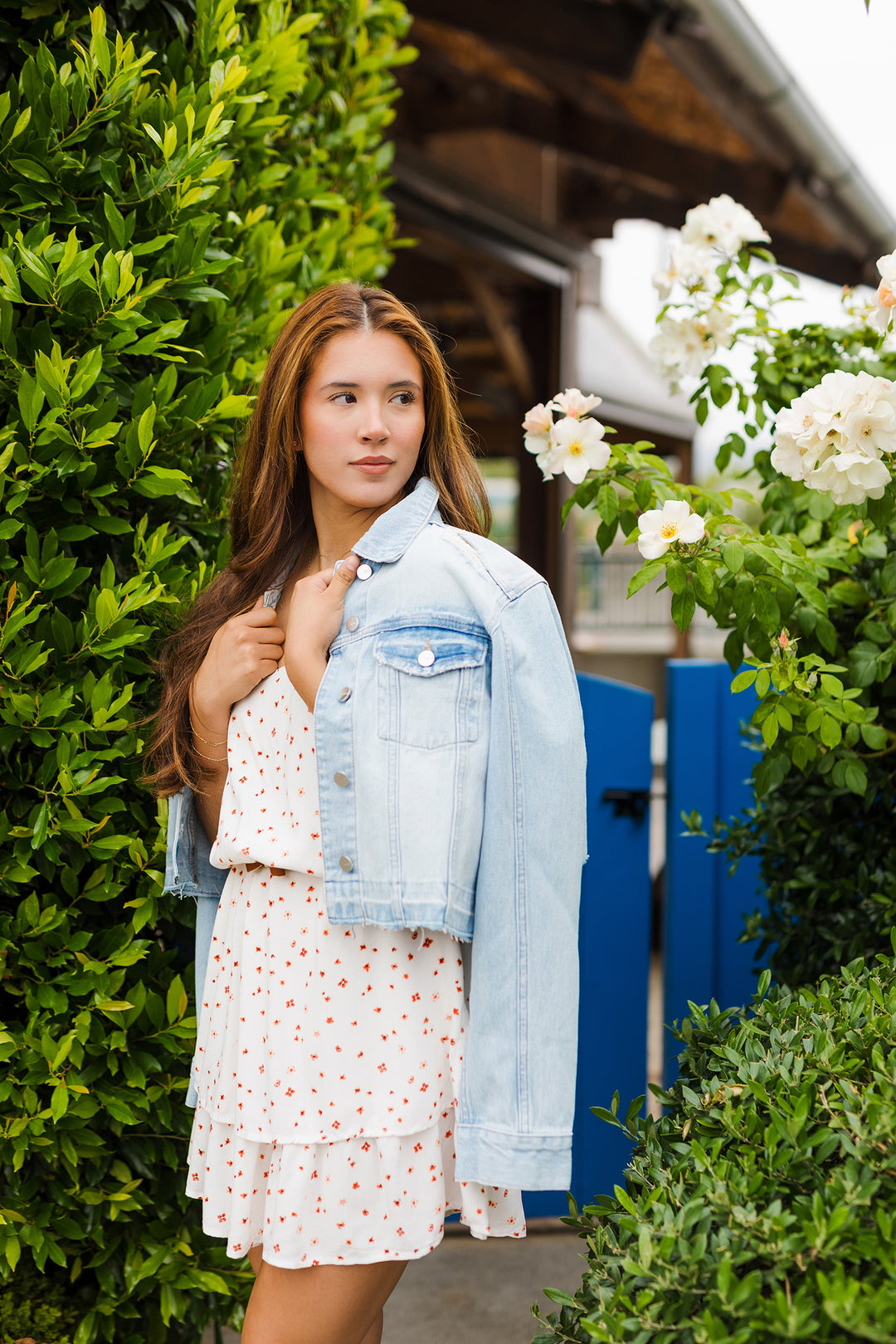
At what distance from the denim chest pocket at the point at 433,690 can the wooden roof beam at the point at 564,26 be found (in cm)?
355

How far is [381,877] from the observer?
54.6 inches

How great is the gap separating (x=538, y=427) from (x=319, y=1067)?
1.10 m

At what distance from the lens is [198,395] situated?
1.89 metres

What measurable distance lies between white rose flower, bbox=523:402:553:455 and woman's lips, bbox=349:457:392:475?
504 mm

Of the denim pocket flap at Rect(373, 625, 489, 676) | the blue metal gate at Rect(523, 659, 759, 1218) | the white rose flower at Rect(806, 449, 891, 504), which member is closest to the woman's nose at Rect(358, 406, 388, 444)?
the denim pocket flap at Rect(373, 625, 489, 676)

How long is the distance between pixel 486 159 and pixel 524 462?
1811 millimetres

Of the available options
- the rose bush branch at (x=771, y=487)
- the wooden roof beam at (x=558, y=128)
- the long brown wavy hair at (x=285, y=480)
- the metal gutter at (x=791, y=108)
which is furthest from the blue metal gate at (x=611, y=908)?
the wooden roof beam at (x=558, y=128)

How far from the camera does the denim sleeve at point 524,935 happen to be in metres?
1.35

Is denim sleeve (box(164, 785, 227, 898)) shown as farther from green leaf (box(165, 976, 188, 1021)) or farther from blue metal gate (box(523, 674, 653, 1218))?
blue metal gate (box(523, 674, 653, 1218))

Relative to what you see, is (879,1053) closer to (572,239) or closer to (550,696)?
(550,696)

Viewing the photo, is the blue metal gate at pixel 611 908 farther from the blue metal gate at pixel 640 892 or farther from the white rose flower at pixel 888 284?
the white rose flower at pixel 888 284

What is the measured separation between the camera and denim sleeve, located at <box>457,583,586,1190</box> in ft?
4.42

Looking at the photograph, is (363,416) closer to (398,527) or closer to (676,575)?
(398,527)

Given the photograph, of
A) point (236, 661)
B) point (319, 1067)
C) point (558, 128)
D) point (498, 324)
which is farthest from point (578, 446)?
point (498, 324)
